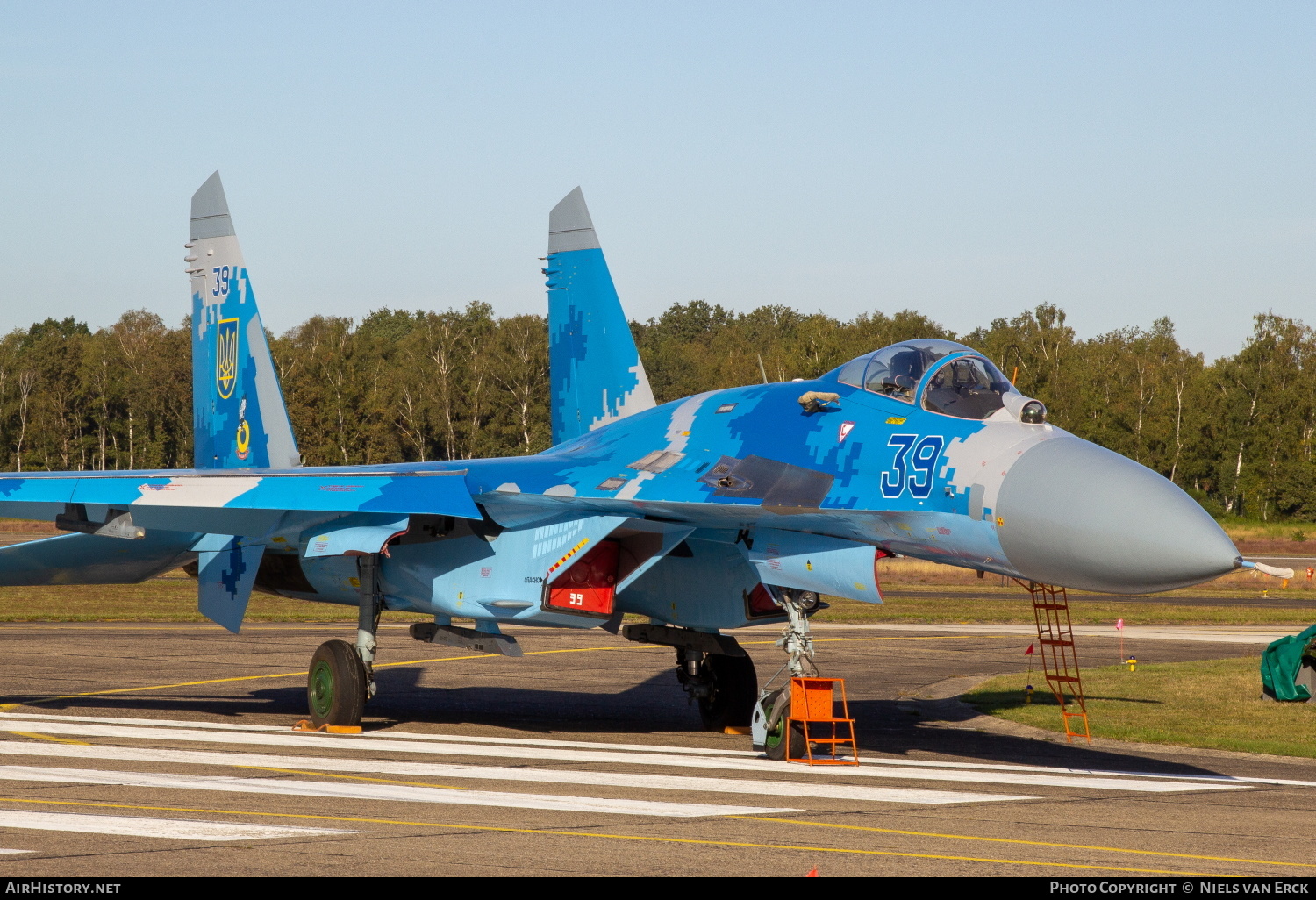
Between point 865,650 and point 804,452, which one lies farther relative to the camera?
point 865,650

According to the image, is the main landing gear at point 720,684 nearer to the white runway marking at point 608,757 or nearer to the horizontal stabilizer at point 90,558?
the white runway marking at point 608,757

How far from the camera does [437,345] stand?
7606cm

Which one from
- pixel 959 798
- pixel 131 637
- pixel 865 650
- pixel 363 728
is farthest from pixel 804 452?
pixel 131 637

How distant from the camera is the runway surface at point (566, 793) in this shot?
6715 mm

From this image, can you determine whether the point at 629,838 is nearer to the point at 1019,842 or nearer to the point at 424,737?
the point at 1019,842

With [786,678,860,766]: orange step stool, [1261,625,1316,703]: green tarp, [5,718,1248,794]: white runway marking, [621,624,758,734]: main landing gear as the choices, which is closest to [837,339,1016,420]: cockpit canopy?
[786,678,860,766]: orange step stool

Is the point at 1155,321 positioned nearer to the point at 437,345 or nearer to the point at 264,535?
the point at 437,345

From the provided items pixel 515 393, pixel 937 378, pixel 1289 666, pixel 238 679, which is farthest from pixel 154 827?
pixel 515 393

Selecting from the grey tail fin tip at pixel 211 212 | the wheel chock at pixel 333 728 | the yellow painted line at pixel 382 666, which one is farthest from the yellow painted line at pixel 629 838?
the grey tail fin tip at pixel 211 212

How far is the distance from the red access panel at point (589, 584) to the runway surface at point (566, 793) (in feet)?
4.10

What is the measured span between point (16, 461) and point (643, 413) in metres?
73.5

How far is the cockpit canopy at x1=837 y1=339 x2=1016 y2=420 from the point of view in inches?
397

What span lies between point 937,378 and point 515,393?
60.5 metres

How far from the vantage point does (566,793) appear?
9008mm
